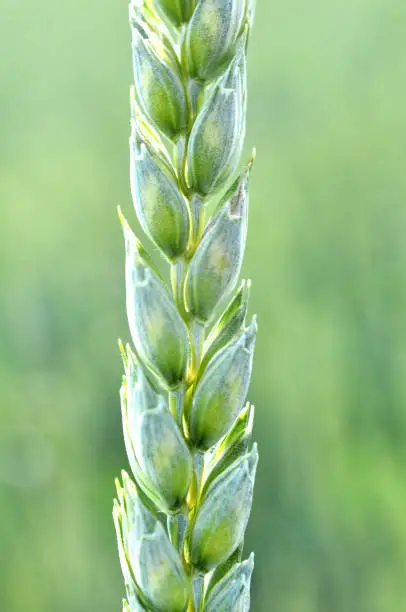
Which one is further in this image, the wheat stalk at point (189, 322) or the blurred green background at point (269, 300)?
the blurred green background at point (269, 300)

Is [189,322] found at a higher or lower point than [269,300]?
higher

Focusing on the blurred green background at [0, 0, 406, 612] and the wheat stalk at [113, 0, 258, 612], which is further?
the blurred green background at [0, 0, 406, 612]

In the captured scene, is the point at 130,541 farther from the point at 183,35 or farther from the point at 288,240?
the point at 288,240

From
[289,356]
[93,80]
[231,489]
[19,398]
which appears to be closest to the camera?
[231,489]

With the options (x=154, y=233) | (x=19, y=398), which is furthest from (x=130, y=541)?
(x=19, y=398)

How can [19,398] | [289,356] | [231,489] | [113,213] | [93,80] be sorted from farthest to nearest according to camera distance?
[93,80] → [113,213] → [289,356] → [19,398] → [231,489]
